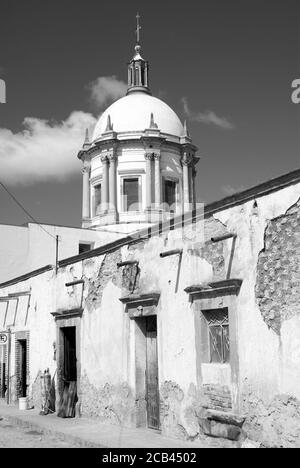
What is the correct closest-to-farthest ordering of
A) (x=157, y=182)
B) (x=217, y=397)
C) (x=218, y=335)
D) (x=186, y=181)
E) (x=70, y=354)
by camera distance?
(x=217, y=397) → (x=218, y=335) → (x=70, y=354) → (x=157, y=182) → (x=186, y=181)

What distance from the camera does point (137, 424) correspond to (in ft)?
36.4

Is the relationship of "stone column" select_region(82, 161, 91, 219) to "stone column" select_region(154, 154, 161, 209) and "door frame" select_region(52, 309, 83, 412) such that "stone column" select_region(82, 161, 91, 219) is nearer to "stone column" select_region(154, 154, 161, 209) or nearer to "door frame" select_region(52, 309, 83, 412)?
"stone column" select_region(154, 154, 161, 209)

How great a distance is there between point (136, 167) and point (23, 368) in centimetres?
1346

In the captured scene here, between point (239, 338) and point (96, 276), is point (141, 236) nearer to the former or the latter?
point (96, 276)

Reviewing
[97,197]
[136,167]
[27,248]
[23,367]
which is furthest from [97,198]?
[23,367]

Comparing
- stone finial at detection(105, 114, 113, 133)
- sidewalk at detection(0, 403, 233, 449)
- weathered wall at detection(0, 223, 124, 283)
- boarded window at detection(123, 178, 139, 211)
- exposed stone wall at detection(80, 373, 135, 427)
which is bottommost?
sidewalk at detection(0, 403, 233, 449)

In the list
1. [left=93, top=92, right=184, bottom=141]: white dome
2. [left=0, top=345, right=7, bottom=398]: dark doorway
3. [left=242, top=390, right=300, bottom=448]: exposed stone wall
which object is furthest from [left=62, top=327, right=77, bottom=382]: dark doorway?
[left=93, top=92, right=184, bottom=141]: white dome

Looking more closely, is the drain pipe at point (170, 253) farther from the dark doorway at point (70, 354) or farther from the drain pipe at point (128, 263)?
the dark doorway at point (70, 354)

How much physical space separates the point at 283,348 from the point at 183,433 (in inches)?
116

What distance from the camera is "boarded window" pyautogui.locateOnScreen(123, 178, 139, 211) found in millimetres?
28000

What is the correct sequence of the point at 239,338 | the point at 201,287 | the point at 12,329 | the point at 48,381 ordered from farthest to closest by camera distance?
the point at 12,329 → the point at 48,381 → the point at 201,287 → the point at 239,338

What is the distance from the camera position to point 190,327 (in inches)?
387

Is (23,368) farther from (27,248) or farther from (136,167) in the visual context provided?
(136,167)

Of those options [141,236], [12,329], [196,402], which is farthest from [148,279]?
[12,329]
